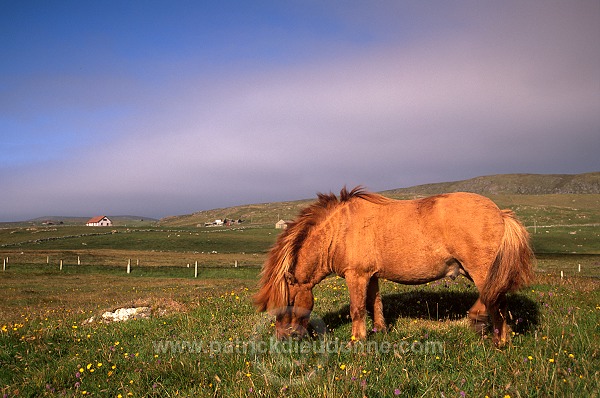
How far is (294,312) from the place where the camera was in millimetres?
7211

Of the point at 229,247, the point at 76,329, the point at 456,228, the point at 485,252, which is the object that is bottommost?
the point at 229,247

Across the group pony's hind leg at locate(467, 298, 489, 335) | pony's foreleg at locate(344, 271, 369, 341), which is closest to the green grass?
pony's hind leg at locate(467, 298, 489, 335)

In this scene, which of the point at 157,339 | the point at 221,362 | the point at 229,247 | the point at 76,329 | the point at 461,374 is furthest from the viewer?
the point at 229,247

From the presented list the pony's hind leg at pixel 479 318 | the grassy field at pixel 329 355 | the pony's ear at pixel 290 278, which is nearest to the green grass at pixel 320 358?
the grassy field at pixel 329 355

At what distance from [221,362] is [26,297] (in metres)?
31.4

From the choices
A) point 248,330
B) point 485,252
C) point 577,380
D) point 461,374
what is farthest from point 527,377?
point 248,330

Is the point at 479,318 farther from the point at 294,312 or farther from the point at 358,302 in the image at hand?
the point at 294,312

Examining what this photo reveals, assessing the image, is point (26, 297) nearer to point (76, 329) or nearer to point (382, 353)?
point (76, 329)

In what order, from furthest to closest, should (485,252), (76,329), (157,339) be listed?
(76,329), (157,339), (485,252)

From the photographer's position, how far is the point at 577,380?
12.7 ft

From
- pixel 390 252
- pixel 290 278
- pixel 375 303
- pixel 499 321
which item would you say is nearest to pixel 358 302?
pixel 375 303

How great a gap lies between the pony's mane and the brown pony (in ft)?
0.06

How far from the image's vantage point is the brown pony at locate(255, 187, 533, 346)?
21.2ft

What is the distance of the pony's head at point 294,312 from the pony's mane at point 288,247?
0.11m
